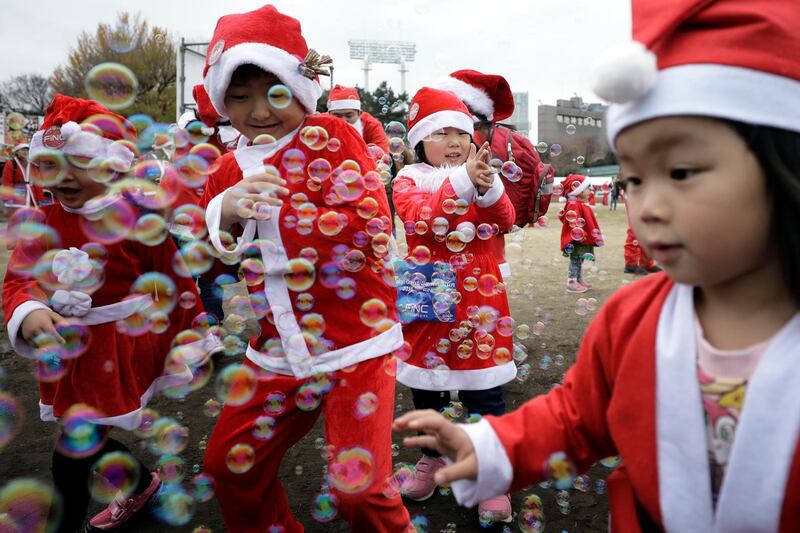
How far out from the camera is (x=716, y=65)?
114 centimetres

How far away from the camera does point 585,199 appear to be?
7516mm

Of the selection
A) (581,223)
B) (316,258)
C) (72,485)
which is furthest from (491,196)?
(581,223)

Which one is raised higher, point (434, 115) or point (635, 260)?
point (434, 115)

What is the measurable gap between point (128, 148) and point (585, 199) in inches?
228

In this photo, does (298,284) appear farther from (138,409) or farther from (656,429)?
(656,429)

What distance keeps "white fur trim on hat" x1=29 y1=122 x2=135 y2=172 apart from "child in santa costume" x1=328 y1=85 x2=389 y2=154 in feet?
12.2

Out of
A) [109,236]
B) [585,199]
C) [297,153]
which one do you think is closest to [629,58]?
[297,153]

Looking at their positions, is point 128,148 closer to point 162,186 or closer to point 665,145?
point 162,186

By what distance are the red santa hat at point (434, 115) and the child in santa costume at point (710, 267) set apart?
209 cm

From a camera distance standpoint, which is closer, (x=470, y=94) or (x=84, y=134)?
(x=84, y=134)

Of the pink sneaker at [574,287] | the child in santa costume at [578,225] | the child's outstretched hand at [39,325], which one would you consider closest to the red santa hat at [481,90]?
the child's outstretched hand at [39,325]

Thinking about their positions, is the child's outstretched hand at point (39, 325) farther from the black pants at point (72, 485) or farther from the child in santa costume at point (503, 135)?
the child in santa costume at point (503, 135)

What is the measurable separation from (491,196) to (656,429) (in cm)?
163

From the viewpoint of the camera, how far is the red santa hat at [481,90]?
4004 millimetres
